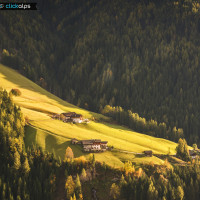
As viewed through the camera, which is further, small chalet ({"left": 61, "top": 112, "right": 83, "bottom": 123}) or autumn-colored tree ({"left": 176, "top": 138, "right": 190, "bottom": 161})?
small chalet ({"left": 61, "top": 112, "right": 83, "bottom": 123})

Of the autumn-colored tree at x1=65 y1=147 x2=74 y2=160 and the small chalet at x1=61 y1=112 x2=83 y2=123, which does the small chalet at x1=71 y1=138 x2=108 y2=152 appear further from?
the small chalet at x1=61 y1=112 x2=83 y2=123

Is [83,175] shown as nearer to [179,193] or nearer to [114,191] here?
[114,191]

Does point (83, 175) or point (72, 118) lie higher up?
point (72, 118)

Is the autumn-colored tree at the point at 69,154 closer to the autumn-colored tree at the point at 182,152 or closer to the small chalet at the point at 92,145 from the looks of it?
the small chalet at the point at 92,145

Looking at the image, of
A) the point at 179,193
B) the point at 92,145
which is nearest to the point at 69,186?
the point at 92,145

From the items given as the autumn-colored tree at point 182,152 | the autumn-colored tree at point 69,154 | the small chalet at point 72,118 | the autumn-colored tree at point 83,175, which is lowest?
the autumn-colored tree at point 182,152

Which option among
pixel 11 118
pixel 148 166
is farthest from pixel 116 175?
pixel 11 118

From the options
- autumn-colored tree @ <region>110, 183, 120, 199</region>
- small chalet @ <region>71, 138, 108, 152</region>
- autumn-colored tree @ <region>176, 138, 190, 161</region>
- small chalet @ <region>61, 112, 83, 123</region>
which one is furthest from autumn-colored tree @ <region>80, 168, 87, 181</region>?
autumn-colored tree @ <region>176, 138, 190, 161</region>

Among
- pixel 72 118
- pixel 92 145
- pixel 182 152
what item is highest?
pixel 72 118

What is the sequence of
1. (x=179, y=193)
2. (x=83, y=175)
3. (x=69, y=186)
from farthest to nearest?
1. (x=179, y=193)
2. (x=83, y=175)
3. (x=69, y=186)

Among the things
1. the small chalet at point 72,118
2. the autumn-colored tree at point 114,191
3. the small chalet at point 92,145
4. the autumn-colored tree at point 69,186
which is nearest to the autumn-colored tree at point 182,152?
the small chalet at point 92,145

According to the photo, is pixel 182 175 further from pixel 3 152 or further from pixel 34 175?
pixel 3 152
